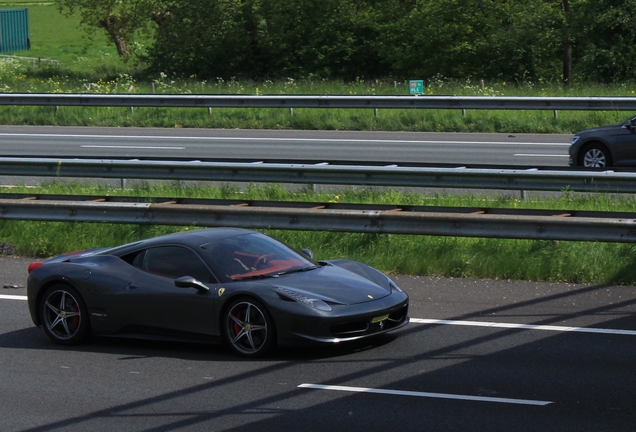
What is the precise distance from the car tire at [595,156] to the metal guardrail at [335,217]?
698 centimetres

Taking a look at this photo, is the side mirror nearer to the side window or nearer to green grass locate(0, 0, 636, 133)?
the side window

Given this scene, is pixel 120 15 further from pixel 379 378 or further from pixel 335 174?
pixel 379 378

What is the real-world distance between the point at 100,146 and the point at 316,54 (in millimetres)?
20061

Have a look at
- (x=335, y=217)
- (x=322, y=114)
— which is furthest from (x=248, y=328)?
(x=322, y=114)

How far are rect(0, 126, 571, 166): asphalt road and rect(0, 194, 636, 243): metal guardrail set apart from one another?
6.06m

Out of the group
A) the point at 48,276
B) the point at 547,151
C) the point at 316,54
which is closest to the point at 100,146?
the point at 547,151

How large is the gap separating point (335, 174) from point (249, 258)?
19.1 ft

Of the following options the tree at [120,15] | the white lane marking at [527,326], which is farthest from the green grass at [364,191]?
A: the white lane marking at [527,326]

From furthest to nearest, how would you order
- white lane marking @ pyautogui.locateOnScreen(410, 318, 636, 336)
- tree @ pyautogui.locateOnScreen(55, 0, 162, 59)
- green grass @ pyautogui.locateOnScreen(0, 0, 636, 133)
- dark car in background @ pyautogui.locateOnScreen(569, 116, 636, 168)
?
tree @ pyautogui.locateOnScreen(55, 0, 162, 59), green grass @ pyautogui.locateOnScreen(0, 0, 636, 133), dark car in background @ pyautogui.locateOnScreen(569, 116, 636, 168), white lane marking @ pyautogui.locateOnScreen(410, 318, 636, 336)

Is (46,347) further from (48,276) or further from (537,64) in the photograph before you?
(537,64)

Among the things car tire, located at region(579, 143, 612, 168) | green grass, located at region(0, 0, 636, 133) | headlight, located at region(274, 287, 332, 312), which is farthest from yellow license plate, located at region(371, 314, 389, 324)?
green grass, located at region(0, 0, 636, 133)

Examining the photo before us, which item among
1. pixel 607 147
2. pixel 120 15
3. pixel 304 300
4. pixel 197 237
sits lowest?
pixel 304 300

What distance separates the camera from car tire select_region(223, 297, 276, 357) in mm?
8719

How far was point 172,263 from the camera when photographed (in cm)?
938
